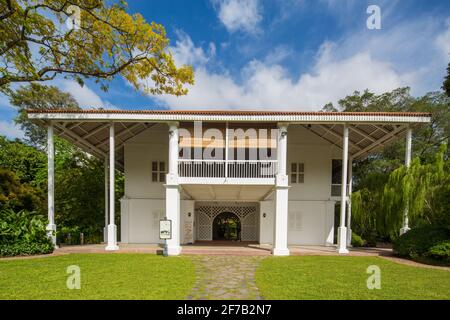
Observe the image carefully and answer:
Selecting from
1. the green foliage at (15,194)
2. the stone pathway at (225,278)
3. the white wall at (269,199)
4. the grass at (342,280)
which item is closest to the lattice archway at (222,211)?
the white wall at (269,199)

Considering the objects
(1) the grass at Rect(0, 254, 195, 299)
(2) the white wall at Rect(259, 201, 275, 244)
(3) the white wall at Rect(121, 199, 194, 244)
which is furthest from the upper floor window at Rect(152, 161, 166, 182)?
(2) the white wall at Rect(259, 201, 275, 244)

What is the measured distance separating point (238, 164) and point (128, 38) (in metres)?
6.51

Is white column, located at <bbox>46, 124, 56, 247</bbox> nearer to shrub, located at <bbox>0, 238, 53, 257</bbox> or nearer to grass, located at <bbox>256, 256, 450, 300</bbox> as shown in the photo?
shrub, located at <bbox>0, 238, 53, 257</bbox>

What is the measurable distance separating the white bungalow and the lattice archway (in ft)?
0.19

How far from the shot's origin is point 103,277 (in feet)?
20.6

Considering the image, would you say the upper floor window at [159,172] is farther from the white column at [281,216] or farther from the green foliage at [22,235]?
the white column at [281,216]

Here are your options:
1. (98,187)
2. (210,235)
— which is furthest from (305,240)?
(98,187)

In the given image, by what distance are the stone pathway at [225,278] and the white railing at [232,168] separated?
3.47m

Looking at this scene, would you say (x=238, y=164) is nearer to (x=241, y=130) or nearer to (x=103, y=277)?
(x=241, y=130)

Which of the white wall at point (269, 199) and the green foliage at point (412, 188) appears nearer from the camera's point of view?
the green foliage at point (412, 188)

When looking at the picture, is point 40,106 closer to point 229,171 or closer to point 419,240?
point 229,171

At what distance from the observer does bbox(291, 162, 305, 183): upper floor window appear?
1330 centimetres

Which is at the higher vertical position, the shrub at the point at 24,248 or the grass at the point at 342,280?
the grass at the point at 342,280

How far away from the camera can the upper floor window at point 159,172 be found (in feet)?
43.4
